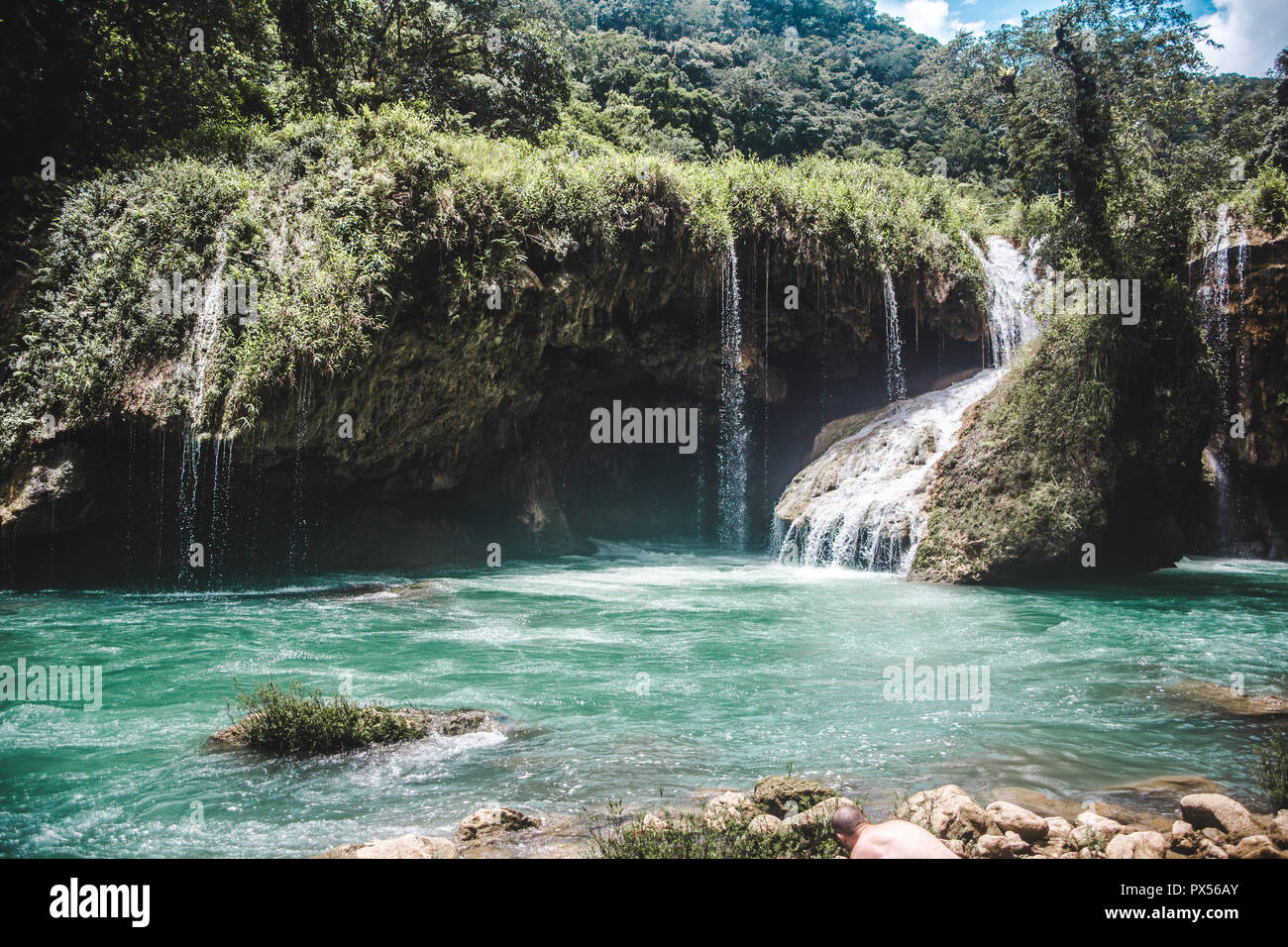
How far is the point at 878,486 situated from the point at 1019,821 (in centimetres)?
1222

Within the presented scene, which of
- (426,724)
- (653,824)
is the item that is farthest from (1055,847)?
(426,724)

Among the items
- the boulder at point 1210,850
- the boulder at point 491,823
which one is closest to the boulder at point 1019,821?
the boulder at point 1210,850

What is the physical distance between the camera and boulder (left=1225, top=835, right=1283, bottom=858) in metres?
4.07

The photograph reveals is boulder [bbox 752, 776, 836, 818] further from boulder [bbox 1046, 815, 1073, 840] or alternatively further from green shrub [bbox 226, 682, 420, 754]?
green shrub [bbox 226, 682, 420, 754]

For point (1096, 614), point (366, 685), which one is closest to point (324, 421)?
point (366, 685)

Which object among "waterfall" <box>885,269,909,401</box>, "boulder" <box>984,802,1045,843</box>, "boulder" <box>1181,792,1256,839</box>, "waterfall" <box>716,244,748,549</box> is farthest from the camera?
"waterfall" <box>885,269,909,401</box>

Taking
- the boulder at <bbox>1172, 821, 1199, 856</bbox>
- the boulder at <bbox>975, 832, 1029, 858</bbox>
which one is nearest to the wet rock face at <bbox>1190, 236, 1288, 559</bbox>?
the boulder at <bbox>1172, 821, 1199, 856</bbox>

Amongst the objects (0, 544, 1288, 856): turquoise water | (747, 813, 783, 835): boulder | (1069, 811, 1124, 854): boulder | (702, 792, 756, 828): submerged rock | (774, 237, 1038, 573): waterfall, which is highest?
(774, 237, 1038, 573): waterfall

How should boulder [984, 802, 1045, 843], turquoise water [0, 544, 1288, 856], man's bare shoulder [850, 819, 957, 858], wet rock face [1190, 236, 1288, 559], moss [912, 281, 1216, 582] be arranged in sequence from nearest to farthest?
1. man's bare shoulder [850, 819, 957, 858]
2. boulder [984, 802, 1045, 843]
3. turquoise water [0, 544, 1288, 856]
4. moss [912, 281, 1216, 582]
5. wet rock face [1190, 236, 1288, 559]

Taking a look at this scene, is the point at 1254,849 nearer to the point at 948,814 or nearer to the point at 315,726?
the point at 948,814

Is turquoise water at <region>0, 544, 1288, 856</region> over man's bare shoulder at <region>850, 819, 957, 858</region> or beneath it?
beneath

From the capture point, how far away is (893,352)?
20969mm

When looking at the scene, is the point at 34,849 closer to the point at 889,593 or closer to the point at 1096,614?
the point at 889,593

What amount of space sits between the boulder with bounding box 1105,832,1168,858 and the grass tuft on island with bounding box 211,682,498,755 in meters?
4.74
